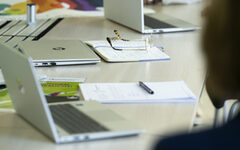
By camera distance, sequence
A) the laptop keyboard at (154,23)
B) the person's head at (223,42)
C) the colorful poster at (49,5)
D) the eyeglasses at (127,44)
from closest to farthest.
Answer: the person's head at (223,42) → the eyeglasses at (127,44) → the laptop keyboard at (154,23) → the colorful poster at (49,5)

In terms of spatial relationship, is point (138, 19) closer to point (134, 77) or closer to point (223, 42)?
point (134, 77)

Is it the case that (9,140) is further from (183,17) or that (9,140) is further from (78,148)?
(183,17)

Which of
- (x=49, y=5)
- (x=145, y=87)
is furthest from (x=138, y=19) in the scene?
(x=49, y=5)

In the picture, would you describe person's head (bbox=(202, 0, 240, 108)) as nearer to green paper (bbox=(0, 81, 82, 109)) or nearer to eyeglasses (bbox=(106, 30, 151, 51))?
green paper (bbox=(0, 81, 82, 109))

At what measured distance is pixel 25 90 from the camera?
4.28 feet

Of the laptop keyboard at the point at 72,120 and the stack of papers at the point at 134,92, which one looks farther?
the stack of papers at the point at 134,92

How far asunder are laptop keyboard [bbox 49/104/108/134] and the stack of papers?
0.47 ft

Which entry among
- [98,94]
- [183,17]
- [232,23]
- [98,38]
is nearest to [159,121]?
[98,94]

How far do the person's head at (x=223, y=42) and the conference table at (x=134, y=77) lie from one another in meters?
0.05

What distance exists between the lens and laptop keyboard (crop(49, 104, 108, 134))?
1274 mm

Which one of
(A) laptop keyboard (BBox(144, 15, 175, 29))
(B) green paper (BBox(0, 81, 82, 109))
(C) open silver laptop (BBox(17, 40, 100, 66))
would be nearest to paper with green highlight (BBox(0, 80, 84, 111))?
(B) green paper (BBox(0, 81, 82, 109))

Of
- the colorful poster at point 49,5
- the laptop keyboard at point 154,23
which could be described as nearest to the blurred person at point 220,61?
the laptop keyboard at point 154,23

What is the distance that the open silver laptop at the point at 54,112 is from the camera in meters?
1.22

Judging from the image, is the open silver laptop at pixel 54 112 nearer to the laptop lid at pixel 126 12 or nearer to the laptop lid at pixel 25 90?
the laptop lid at pixel 25 90
